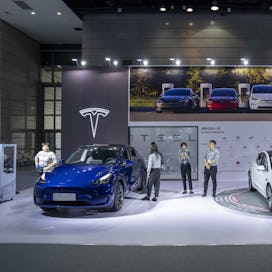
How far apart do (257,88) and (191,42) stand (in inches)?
126

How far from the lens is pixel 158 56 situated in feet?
48.3

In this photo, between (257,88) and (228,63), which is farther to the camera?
(228,63)

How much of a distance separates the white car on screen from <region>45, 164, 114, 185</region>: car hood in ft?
25.2

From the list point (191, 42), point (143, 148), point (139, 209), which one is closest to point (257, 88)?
point (191, 42)

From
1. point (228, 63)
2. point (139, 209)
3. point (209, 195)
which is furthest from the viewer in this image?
point (228, 63)

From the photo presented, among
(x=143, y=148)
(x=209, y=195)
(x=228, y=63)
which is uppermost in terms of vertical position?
(x=228, y=63)

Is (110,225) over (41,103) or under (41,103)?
under

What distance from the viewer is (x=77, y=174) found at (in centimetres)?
745

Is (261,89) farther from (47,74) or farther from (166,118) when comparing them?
(47,74)

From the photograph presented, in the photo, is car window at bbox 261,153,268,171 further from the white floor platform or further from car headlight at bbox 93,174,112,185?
car headlight at bbox 93,174,112,185

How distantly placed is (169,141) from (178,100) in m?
1.60

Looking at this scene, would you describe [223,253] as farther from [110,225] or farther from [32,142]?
[32,142]

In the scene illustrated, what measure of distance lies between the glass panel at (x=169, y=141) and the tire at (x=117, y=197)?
588 centimetres

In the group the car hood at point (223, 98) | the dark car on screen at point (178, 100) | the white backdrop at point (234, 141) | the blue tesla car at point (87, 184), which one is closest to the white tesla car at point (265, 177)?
the blue tesla car at point (87, 184)
